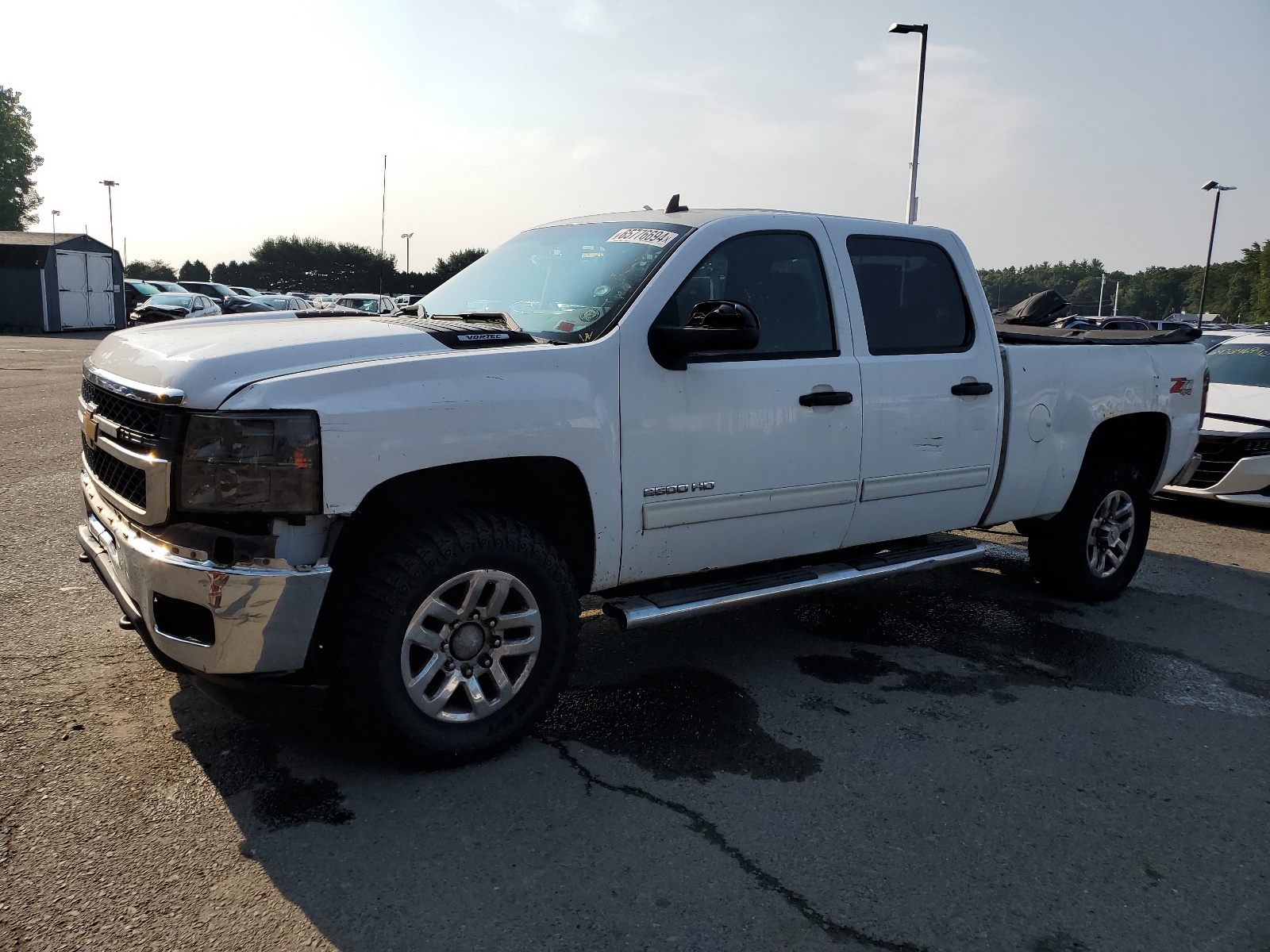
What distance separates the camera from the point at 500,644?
350cm

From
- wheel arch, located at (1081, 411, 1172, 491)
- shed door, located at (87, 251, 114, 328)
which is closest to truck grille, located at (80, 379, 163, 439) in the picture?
wheel arch, located at (1081, 411, 1172, 491)

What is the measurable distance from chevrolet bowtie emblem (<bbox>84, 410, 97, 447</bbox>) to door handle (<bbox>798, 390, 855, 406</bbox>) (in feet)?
8.95

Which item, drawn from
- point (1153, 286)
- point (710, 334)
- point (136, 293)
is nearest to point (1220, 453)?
point (710, 334)

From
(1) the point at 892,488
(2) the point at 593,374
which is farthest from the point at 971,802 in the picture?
(2) the point at 593,374

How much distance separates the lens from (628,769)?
11.6 feet

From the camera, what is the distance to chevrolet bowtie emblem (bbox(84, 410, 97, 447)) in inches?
144

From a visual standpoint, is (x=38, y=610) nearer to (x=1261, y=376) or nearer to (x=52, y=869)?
(x=52, y=869)

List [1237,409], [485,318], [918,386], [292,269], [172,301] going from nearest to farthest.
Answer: [485,318]
[918,386]
[1237,409]
[172,301]
[292,269]

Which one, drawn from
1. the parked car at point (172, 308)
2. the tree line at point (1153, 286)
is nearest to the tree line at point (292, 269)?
the parked car at point (172, 308)

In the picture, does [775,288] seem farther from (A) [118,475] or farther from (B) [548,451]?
(A) [118,475]

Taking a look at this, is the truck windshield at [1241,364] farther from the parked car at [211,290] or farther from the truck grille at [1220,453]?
the parked car at [211,290]

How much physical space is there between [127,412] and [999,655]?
4.03 m

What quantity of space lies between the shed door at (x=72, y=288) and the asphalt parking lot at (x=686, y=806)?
37.2 meters

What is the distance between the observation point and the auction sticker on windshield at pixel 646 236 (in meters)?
4.14
